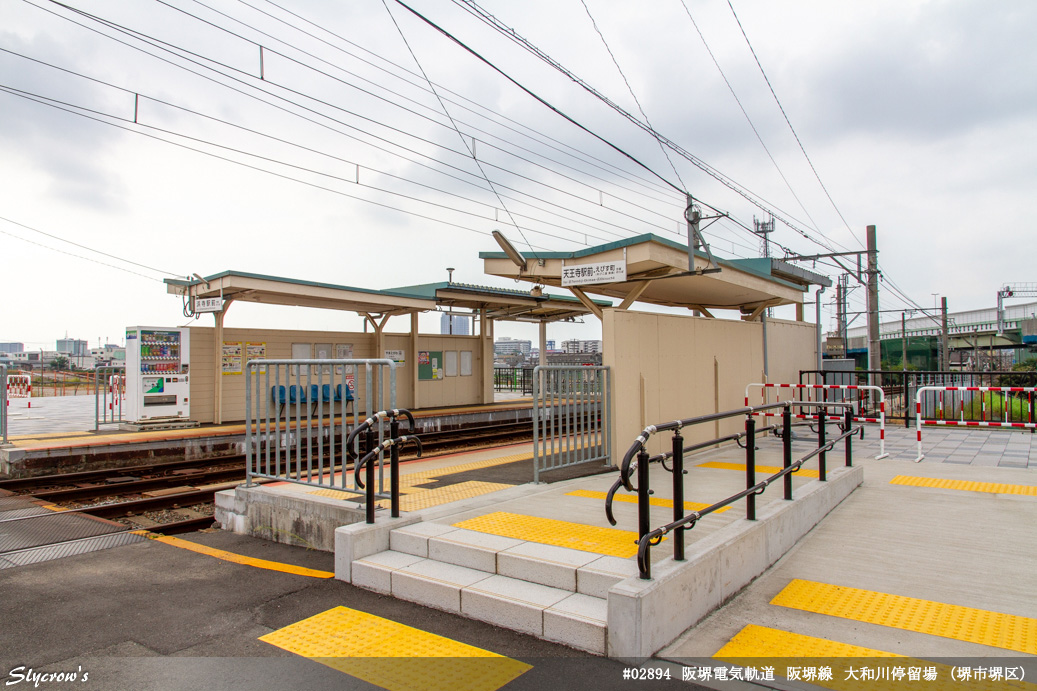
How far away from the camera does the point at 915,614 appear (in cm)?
368

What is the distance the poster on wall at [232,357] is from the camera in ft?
48.8

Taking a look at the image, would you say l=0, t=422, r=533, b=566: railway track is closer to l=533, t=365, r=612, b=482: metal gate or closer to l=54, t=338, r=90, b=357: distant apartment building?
l=533, t=365, r=612, b=482: metal gate

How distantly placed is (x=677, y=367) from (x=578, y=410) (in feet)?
7.65

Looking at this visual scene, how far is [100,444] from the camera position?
11281 mm

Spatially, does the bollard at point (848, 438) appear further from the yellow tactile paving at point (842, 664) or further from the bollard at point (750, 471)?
the yellow tactile paving at point (842, 664)

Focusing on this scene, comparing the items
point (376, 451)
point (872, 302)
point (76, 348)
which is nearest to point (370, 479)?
point (376, 451)

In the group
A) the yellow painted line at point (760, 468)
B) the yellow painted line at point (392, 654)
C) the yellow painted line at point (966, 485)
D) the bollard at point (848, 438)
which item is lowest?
the yellow painted line at point (392, 654)

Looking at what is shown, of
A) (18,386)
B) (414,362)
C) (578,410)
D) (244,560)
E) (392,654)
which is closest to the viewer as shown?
(392,654)

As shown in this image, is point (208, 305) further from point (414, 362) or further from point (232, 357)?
point (414, 362)

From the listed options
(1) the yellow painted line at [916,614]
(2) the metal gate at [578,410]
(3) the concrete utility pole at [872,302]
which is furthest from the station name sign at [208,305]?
(3) the concrete utility pole at [872,302]

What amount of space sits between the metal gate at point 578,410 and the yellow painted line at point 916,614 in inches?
127

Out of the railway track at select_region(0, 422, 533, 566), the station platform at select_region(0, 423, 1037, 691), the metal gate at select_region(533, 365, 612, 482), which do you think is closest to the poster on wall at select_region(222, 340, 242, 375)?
the railway track at select_region(0, 422, 533, 566)

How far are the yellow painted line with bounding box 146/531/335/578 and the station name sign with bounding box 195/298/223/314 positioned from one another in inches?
350

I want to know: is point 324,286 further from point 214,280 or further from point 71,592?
point 71,592
